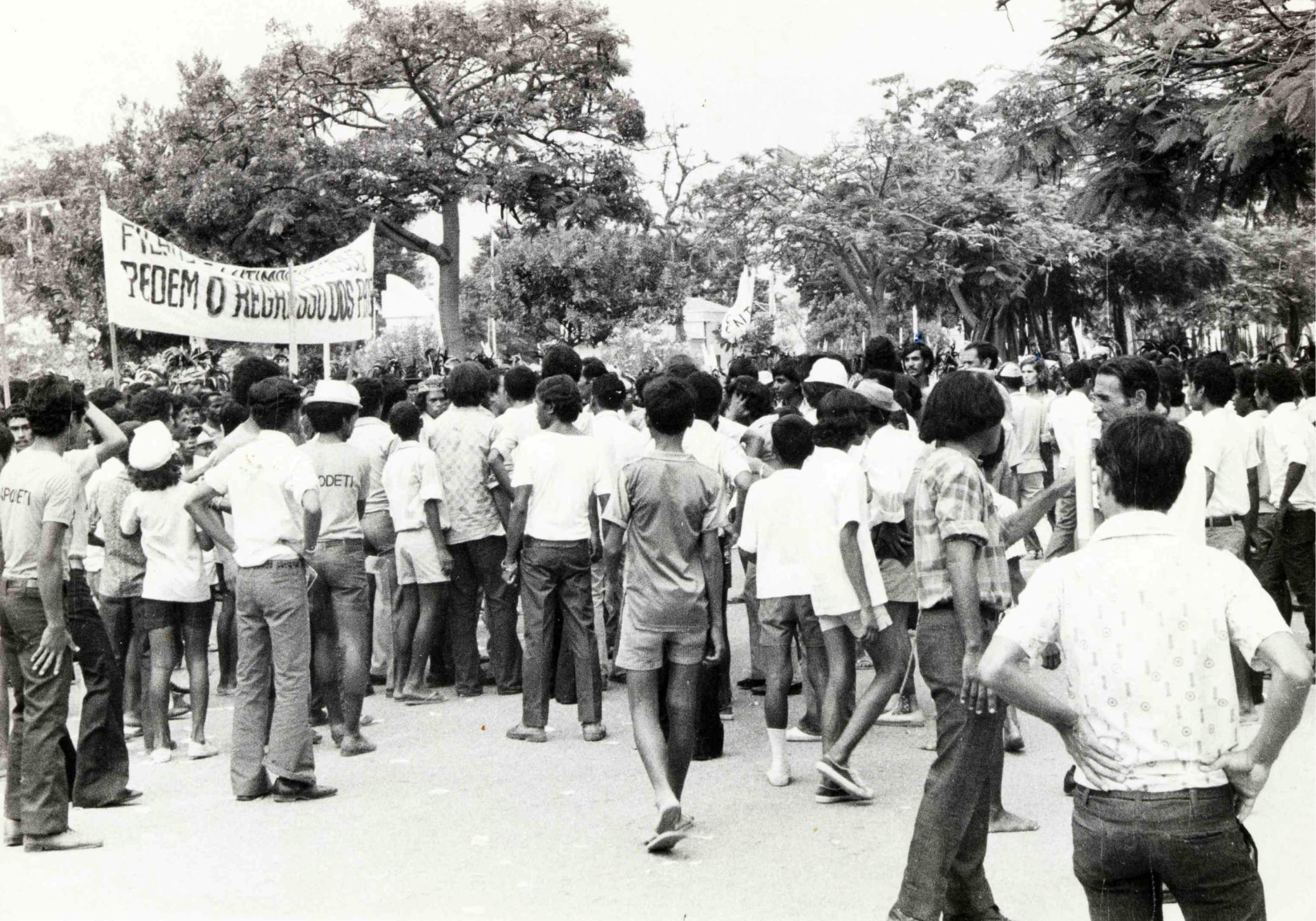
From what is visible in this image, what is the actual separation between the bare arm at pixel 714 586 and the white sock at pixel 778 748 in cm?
47

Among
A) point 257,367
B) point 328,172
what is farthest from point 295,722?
point 328,172

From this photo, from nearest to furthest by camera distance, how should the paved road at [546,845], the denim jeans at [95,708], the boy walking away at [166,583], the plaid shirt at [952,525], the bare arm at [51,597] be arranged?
the plaid shirt at [952,525] < the paved road at [546,845] < the bare arm at [51,597] < the denim jeans at [95,708] < the boy walking away at [166,583]

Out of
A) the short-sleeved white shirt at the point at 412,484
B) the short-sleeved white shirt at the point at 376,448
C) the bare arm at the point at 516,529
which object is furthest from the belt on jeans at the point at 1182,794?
the short-sleeved white shirt at the point at 376,448

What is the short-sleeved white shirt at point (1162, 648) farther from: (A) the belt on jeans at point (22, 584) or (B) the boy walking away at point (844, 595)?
(A) the belt on jeans at point (22, 584)

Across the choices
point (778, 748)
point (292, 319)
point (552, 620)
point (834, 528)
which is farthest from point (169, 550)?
point (292, 319)

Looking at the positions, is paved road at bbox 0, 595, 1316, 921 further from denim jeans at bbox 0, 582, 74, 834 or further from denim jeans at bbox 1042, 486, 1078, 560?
denim jeans at bbox 1042, 486, 1078, 560

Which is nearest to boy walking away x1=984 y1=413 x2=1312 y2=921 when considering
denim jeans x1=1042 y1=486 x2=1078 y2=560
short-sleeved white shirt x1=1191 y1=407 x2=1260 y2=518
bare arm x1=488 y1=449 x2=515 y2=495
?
short-sleeved white shirt x1=1191 y1=407 x2=1260 y2=518

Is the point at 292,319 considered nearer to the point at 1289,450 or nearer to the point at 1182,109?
the point at 1182,109

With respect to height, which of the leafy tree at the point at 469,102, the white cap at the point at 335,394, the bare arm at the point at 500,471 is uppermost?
the leafy tree at the point at 469,102

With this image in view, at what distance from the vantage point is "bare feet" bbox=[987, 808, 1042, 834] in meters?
5.70

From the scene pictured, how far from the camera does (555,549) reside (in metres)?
7.60

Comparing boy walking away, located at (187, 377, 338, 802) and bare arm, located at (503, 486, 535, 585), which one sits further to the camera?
bare arm, located at (503, 486, 535, 585)

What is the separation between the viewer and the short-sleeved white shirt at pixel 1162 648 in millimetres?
3049

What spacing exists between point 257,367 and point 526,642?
2.10m
